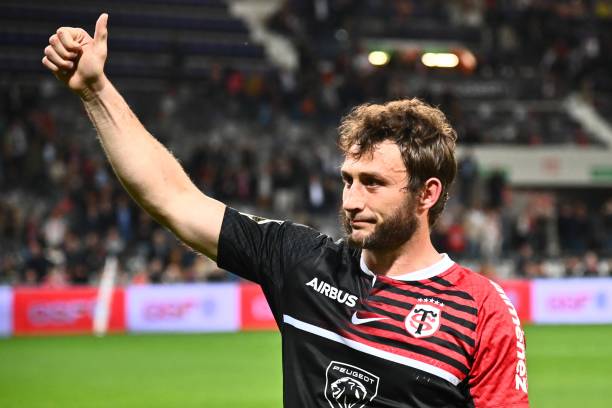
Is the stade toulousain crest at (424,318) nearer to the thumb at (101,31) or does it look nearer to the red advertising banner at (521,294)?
the thumb at (101,31)

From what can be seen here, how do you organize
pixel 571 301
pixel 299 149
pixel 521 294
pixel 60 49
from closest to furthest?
pixel 60 49 → pixel 521 294 → pixel 571 301 → pixel 299 149

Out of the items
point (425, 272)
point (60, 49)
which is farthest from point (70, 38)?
point (425, 272)

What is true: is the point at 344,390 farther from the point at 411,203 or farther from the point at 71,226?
the point at 71,226

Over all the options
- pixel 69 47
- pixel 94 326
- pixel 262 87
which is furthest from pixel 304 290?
A: pixel 262 87

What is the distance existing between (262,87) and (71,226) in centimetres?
704

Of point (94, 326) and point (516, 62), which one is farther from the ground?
point (516, 62)

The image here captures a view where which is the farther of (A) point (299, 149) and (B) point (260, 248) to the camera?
(A) point (299, 149)

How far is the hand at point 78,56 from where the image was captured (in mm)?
3096

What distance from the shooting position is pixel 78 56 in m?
3.14

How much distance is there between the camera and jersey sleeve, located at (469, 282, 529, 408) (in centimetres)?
313

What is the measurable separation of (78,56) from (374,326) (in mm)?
1228

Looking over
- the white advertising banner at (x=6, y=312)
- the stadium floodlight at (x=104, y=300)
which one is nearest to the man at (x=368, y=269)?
the stadium floodlight at (x=104, y=300)

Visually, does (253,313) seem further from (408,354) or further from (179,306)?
(408,354)

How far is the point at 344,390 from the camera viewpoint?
128 inches
